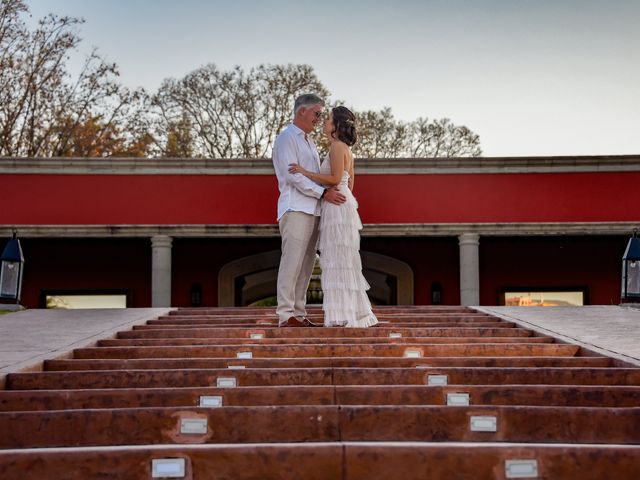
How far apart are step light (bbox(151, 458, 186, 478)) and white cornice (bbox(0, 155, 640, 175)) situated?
12.3 m

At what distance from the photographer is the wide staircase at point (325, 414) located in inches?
124

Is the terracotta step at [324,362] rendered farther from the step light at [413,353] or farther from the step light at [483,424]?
the step light at [483,424]

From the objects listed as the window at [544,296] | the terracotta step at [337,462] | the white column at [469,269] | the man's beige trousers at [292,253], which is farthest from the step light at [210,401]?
the window at [544,296]

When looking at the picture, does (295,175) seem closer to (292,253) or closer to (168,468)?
(292,253)

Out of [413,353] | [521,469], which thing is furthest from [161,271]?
[521,469]

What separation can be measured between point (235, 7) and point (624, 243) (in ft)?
41.6

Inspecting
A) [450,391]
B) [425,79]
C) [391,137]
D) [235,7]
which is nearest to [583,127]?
[425,79]

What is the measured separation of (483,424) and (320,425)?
2.32 feet

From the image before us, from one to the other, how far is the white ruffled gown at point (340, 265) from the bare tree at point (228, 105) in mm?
23011

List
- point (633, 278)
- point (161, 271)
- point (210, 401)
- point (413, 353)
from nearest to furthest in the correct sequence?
point (210, 401) < point (413, 353) < point (633, 278) < point (161, 271)

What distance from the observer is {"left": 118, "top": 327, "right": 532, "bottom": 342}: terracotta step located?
6.56m

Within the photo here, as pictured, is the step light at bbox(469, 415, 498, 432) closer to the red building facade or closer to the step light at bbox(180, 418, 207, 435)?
the step light at bbox(180, 418, 207, 435)

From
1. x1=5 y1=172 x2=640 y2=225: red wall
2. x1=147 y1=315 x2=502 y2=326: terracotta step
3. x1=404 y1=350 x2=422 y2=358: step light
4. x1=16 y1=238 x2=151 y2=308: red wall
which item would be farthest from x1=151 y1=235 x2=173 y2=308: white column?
x1=404 y1=350 x2=422 y2=358: step light

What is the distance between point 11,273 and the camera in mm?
10406
